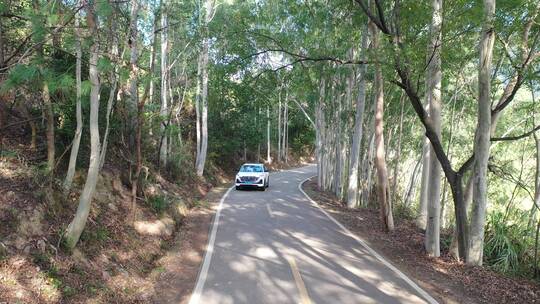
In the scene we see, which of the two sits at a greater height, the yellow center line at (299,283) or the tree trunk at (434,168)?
the tree trunk at (434,168)

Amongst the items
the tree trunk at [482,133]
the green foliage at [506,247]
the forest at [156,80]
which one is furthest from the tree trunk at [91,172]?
the green foliage at [506,247]

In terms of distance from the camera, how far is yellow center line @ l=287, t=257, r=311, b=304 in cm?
647

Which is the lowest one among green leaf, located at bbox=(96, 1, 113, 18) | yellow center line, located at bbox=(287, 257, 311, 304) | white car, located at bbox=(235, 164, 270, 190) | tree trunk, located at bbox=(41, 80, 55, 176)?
yellow center line, located at bbox=(287, 257, 311, 304)

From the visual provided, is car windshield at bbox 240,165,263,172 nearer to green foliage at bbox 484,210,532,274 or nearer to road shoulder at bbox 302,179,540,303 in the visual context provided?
road shoulder at bbox 302,179,540,303

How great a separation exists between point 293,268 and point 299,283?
93 cm

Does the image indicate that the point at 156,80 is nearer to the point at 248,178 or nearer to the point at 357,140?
the point at 357,140

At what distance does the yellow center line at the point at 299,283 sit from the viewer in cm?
647

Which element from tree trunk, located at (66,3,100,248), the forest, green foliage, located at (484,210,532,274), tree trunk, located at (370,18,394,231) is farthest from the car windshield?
tree trunk, located at (66,3,100,248)

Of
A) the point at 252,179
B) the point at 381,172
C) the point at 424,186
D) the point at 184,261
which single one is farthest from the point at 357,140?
the point at 184,261

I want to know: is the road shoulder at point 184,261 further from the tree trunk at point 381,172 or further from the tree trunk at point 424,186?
the tree trunk at point 424,186

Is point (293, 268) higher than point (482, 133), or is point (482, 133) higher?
point (482, 133)

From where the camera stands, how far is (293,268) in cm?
Result: 816

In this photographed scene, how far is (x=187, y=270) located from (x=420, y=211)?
8.45 m

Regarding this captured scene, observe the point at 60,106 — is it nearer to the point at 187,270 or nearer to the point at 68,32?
the point at 68,32
